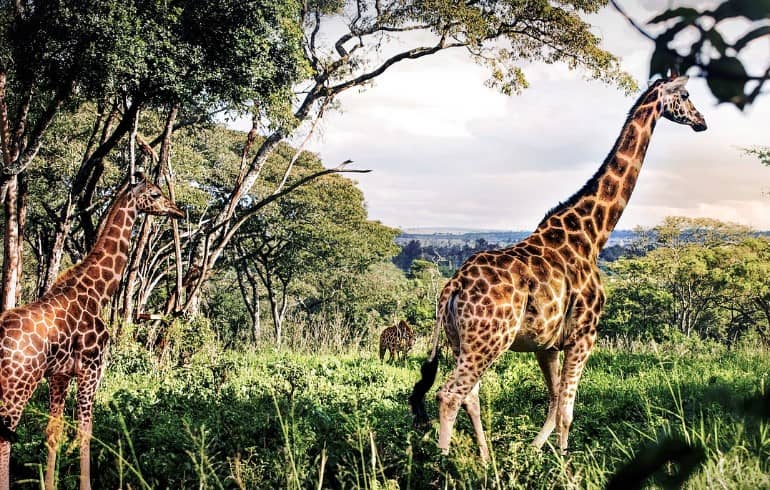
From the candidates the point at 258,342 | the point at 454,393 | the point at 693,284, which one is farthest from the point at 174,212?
the point at 693,284

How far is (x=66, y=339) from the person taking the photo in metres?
4.57

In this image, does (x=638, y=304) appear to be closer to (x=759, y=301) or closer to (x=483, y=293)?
(x=759, y=301)

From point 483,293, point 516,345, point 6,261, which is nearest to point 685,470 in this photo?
point 483,293

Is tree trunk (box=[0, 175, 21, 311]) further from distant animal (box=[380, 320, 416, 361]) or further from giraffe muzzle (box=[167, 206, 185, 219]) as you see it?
giraffe muzzle (box=[167, 206, 185, 219])

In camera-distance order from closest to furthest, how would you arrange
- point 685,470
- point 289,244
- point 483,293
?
point 685,470
point 483,293
point 289,244

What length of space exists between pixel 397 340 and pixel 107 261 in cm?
669

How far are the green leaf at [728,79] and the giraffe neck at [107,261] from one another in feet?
16.1

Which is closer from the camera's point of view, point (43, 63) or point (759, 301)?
point (43, 63)

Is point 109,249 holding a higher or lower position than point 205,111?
lower

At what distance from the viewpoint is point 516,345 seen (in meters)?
4.64

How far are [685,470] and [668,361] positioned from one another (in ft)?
27.9

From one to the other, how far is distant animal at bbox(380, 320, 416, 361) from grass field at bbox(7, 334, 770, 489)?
54.3 inches

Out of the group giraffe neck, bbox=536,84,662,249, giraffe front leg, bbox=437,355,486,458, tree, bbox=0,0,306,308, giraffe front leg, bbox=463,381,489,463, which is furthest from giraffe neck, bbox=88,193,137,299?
tree, bbox=0,0,306,308

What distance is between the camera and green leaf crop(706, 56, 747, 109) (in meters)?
0.69
